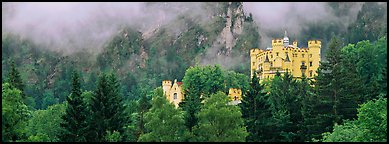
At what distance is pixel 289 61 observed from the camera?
4414 inches

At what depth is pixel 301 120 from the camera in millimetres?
58906

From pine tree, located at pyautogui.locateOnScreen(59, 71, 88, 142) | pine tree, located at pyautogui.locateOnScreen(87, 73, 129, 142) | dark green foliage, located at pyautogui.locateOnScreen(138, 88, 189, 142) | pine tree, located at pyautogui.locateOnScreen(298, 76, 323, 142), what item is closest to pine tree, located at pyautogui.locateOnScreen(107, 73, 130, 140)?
pine tree, located at pyautogui.locateOnScreen(87, 73, 129, 142)

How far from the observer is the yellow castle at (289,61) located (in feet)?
367

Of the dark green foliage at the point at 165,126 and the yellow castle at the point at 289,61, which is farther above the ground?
the yellow castle at the point at 289,61

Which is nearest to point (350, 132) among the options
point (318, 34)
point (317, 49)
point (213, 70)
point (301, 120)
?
point (301, 120)

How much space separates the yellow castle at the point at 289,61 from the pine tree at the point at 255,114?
4793cm

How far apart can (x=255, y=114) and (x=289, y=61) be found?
177 ft

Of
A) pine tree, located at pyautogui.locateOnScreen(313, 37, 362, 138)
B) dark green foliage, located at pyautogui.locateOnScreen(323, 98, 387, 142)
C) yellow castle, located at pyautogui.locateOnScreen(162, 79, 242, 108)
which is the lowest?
dark green foliage, located at pyautogui.locateOnScreen(323, 98, 387, 142)

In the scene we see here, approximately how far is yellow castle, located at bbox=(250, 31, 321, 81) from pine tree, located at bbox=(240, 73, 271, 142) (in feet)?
157

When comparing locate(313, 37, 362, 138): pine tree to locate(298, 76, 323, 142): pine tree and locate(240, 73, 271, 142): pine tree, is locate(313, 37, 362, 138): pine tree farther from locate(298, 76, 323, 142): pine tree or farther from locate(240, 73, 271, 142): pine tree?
locate(240, 73, 271, 142): pine tree

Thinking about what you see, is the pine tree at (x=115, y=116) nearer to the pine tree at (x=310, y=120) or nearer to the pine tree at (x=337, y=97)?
the pine tree at (x=310, y=120)

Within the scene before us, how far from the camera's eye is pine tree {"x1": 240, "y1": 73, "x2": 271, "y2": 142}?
56.4m

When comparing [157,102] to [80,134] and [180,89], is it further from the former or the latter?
[180,89]

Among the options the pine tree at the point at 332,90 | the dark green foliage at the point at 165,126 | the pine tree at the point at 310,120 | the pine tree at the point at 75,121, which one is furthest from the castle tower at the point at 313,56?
the dark green foliage at the point at 165,126
